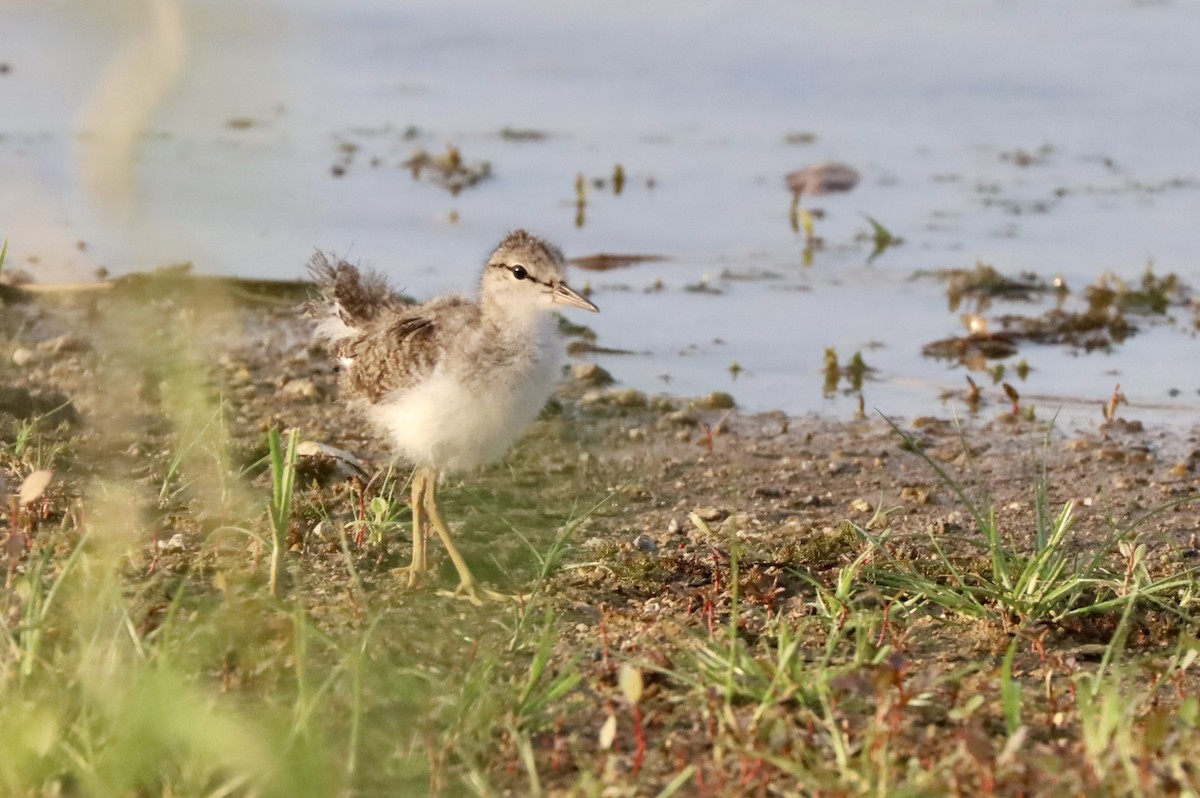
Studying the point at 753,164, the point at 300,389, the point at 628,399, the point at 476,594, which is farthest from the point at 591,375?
the point at 753,164

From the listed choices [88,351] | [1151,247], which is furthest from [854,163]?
[88,351]

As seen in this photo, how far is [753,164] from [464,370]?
5208mm

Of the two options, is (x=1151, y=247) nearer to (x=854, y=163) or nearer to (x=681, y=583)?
(x=854, y=163)

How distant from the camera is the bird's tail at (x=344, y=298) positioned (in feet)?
17.5

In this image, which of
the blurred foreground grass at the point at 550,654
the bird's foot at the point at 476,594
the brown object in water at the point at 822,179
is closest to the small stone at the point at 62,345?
the blurred foreground grass at the point at 550,654

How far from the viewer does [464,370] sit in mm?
4555

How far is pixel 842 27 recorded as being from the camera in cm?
1163

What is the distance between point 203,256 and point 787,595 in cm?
273

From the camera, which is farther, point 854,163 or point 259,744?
point 854,163

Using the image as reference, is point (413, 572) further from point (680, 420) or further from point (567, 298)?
point (680, 420)

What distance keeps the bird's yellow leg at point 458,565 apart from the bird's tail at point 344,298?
0.86 metres

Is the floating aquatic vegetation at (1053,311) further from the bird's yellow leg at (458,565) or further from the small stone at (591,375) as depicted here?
the bird's yellow leg at (458,565)

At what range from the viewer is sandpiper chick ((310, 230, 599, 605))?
4523 millimetres

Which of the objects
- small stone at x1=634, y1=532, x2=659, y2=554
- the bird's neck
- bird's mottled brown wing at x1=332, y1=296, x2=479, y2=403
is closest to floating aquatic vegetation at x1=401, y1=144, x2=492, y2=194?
bird's mottled brown wing at x1=332, y1=296, x2=479, y2=403
